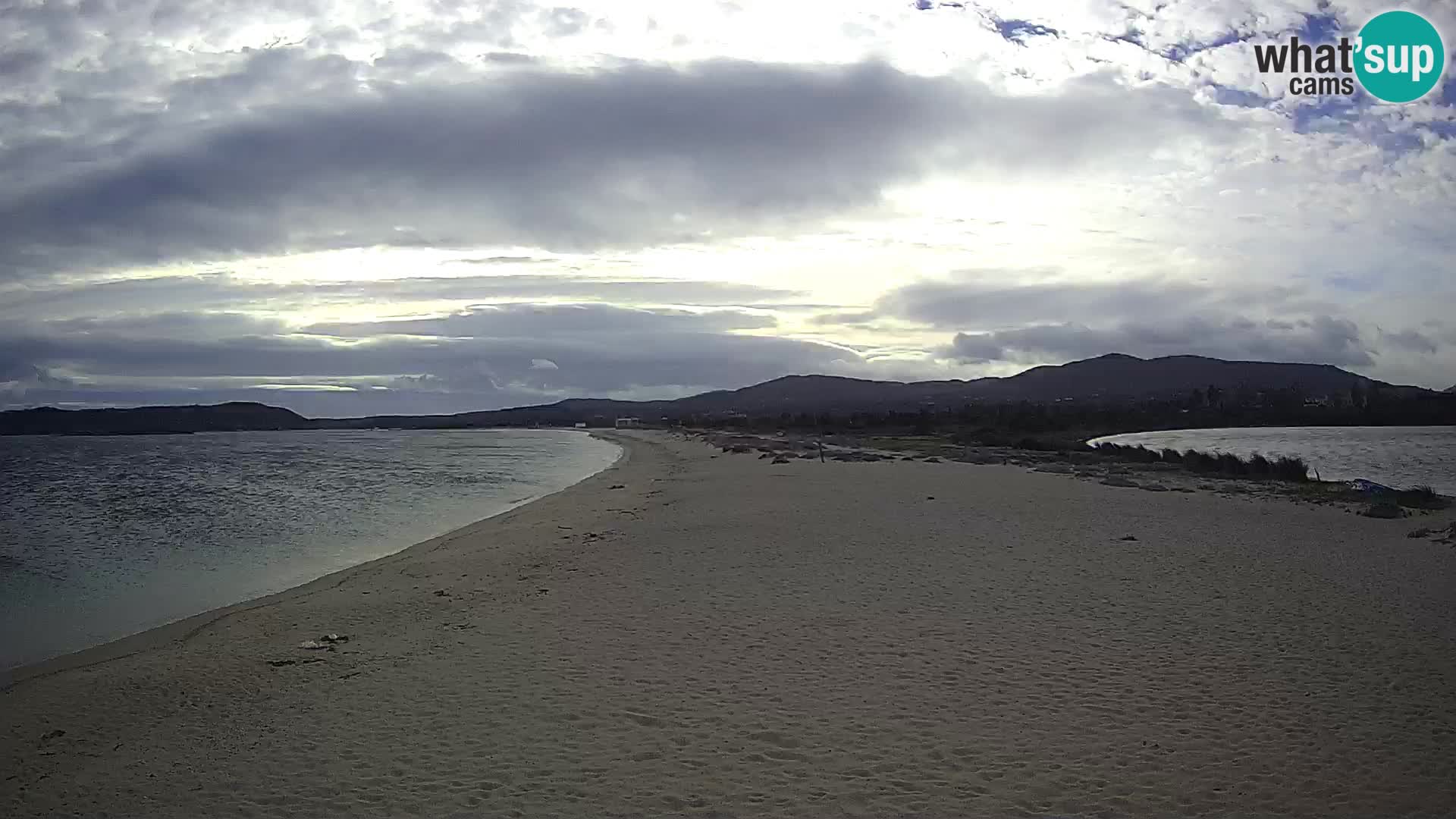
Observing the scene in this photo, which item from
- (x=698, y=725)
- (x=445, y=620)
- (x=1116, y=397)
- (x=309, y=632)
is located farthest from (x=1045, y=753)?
→ (x=1116, y=397)

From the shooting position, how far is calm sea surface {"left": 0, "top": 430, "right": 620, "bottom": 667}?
13.1m

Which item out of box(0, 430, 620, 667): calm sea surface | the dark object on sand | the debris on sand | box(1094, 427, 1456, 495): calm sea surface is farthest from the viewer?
box(1094, 427, 1456, 495): calm sea surface

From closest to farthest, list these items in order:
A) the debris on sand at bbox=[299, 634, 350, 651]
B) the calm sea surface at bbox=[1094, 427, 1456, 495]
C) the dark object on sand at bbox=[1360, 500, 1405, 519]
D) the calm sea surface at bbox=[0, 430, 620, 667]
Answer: the debris on sand at bbox=[299, 634, 350, 651]
the calm sea surface at bbox=[0, 430, 620, 667]
the dark object on sand at bbox=[1360, 500, 1405, 519]
the calm sea surface at bbox=[1094, 427, 1456, 495]

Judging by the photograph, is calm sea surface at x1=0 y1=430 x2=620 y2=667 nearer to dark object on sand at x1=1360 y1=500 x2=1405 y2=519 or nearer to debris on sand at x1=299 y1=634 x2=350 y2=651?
debris on sand at x1=299 y1=634 x2=350 y2=651

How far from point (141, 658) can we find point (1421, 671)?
12.3m

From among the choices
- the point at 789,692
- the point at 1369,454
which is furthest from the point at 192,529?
the point at 1369,454

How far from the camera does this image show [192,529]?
22.6 meters

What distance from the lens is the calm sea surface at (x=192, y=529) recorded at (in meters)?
13.1

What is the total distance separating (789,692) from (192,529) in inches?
804

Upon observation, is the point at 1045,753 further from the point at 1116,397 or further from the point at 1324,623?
the point at 1116,397

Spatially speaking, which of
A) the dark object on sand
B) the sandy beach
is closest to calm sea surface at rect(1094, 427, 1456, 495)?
the dark object on sand

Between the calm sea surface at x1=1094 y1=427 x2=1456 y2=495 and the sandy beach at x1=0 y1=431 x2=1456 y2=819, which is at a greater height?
the calm sea surface at x1=1094 y1=427 x2=1456 y2=495

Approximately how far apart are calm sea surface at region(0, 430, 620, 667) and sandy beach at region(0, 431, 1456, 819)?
1855mm

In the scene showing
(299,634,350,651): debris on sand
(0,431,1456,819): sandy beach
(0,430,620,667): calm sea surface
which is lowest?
(0,430,620,667): calm sea surface
